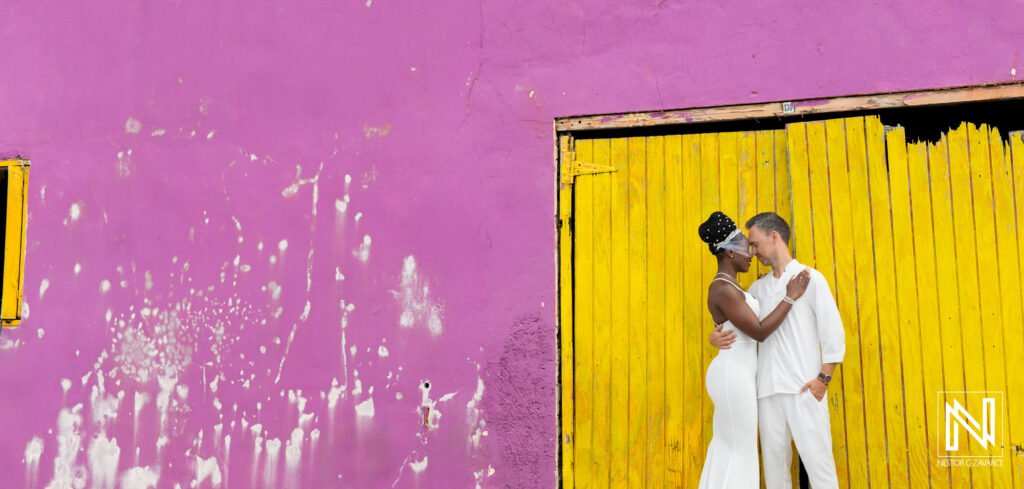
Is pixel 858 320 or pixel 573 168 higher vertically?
pixel 573 168

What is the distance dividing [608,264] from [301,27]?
258 cm

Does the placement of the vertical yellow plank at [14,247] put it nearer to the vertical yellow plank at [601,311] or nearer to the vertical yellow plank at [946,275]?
the vertical yellow plank at [601,311]

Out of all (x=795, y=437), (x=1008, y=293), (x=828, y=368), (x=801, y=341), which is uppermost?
(x=1008, y=293)

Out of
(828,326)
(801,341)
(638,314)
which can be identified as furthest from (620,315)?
(828,326)

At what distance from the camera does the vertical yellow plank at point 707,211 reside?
4055 mm

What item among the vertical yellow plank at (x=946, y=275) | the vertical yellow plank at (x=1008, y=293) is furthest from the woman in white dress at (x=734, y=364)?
the vertical yellow plank at (x=1008, y=293)

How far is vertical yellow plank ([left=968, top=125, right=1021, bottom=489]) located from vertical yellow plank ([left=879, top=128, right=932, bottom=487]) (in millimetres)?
279

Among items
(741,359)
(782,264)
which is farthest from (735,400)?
(782,264)

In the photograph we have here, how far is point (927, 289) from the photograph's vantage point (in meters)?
3.81

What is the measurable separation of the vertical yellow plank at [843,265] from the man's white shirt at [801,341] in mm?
408

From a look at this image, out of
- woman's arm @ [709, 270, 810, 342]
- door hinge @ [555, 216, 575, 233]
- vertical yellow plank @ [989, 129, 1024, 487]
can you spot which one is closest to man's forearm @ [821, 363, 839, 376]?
woman's arm @ [709, 270, 810, 342]

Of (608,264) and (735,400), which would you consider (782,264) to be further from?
(608,264)

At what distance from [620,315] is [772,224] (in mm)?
1024

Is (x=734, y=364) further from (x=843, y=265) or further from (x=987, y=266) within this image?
(x=987, y=266)
